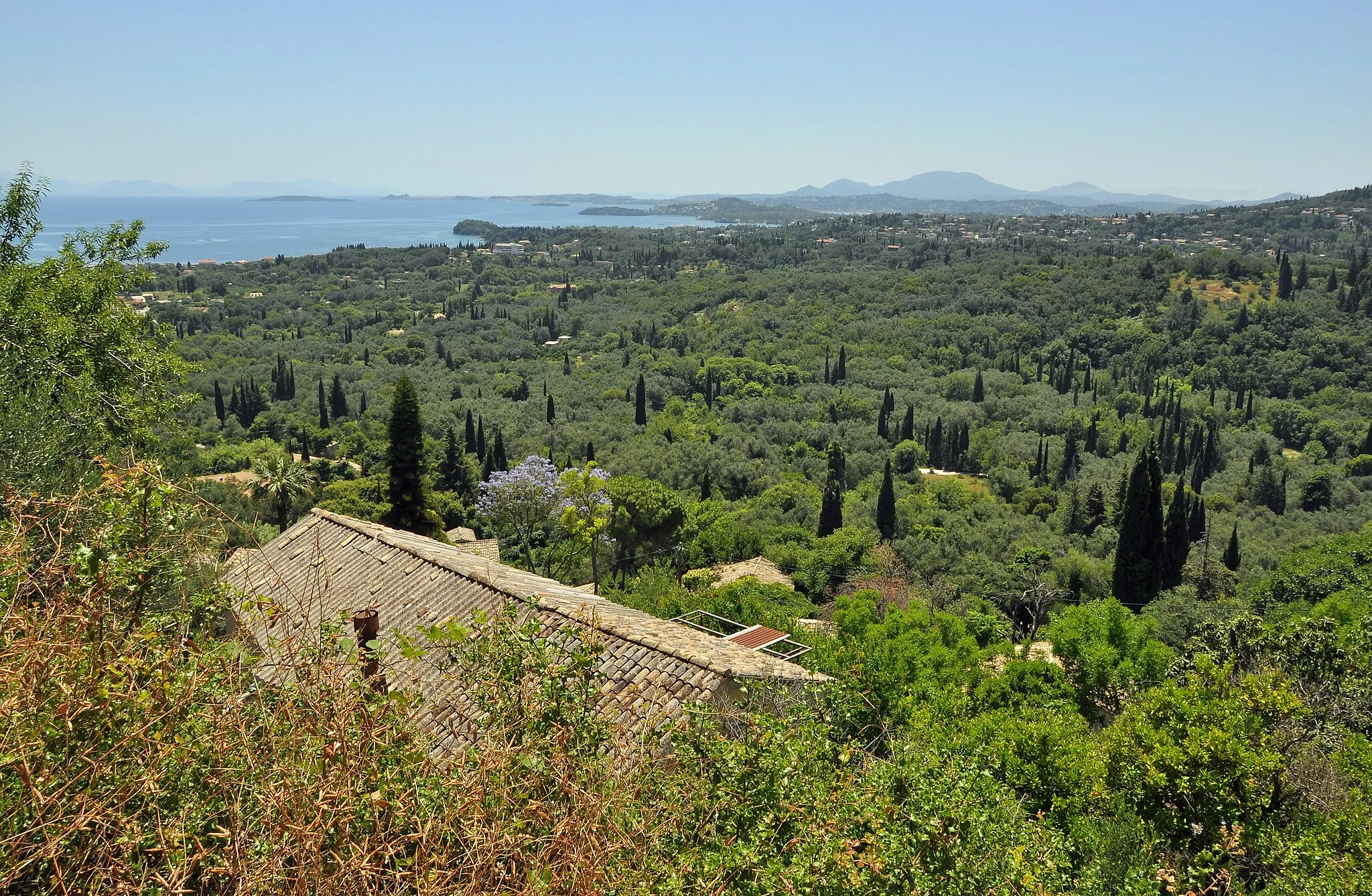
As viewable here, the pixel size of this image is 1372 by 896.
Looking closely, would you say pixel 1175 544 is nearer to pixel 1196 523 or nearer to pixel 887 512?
pixel 1196 523

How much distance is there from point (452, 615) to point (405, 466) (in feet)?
53.1

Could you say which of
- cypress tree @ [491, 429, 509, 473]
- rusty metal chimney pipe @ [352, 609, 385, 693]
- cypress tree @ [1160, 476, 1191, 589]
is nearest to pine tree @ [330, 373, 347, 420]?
cypress tree @ [491, 429, 509, 473]

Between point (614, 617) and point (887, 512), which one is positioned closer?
point (614, 617)

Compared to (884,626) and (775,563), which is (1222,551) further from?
(884,626)

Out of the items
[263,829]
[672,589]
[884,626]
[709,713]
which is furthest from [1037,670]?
[263,829]

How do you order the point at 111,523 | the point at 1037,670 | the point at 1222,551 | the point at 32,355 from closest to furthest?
1. the point at 111,523
2. the point at 32,355
3. the point at 1037,670
4. the point at 1222,551

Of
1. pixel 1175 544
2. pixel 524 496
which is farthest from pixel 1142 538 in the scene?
pixel 524 496

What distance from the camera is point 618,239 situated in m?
188

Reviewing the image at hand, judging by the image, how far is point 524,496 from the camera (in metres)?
29.1

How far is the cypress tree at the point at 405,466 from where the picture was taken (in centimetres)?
2539

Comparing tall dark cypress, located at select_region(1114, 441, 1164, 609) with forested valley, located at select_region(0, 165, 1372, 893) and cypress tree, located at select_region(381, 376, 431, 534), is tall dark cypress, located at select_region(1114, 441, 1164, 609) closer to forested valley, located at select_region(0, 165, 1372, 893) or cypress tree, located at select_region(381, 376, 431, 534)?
forested valley, located at select_region(0, 165, 1372, 893)

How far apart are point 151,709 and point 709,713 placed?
9.68ft

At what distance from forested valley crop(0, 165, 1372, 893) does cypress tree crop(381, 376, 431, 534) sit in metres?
0.13

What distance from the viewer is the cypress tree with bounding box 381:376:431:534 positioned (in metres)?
25.4
